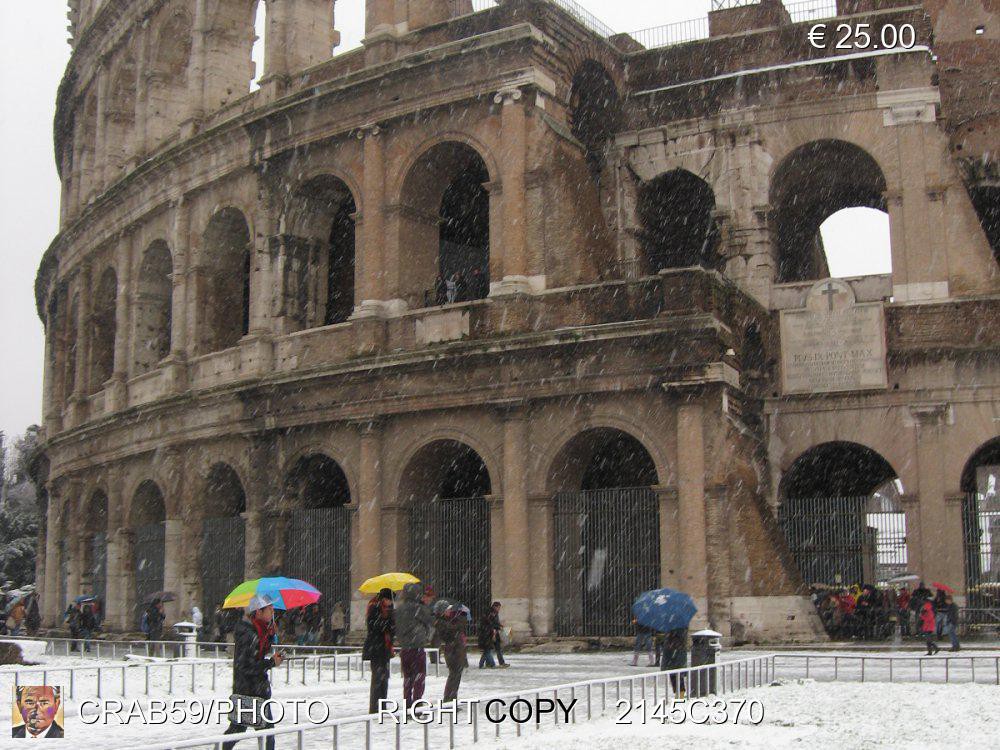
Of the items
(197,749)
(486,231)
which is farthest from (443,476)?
(197,749)

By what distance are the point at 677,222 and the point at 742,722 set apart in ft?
52.4

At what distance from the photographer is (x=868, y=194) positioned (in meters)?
25.7

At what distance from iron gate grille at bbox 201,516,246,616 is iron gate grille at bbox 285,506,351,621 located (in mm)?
1373

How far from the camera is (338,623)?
75.0 feet

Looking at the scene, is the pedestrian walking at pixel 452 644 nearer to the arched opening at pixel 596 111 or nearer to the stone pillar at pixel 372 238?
the stone pillar at pixel 372 238

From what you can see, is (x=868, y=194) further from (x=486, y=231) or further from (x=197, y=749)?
(x=197, y=749)

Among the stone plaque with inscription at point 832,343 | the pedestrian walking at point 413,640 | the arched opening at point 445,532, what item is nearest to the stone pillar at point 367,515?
the arched opening at point 445,532

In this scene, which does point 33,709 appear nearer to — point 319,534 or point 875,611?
point 319,534

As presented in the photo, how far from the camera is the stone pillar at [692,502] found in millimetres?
19656

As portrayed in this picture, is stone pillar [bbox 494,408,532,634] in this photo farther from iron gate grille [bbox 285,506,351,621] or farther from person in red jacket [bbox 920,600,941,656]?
person in red jacket [bbox 920,600,941,656]

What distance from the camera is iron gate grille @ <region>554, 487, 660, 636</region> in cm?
2100

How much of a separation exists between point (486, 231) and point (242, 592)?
16640 millimetres

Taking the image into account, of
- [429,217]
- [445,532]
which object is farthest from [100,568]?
[429,217]

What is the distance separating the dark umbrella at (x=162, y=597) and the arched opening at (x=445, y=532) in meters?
5.51
